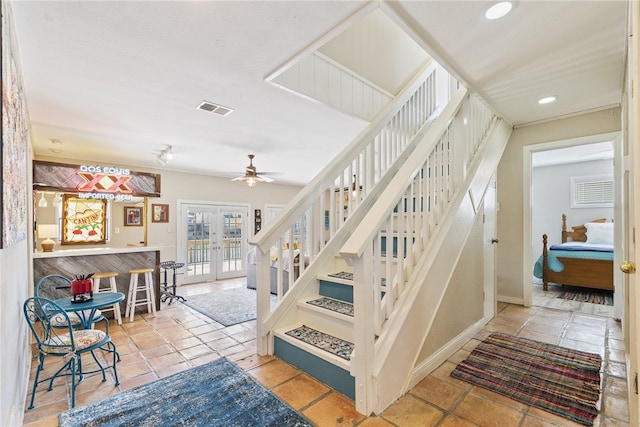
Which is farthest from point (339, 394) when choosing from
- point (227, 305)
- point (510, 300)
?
point (510, 300)

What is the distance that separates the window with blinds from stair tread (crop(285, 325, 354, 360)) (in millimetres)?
7279

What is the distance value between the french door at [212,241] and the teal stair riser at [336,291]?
4711mm

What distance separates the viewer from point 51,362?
107 inches

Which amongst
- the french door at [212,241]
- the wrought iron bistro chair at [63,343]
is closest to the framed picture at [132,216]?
the french door at [212,241]

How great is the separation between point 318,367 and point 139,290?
130 inches

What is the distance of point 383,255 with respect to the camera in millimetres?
2889

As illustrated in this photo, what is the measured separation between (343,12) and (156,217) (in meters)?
5.72

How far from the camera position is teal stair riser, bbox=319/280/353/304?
260 cm

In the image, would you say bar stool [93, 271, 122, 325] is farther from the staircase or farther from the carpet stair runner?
the carpet stair runner

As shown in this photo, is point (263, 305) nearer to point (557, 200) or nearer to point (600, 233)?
point (600, 233)

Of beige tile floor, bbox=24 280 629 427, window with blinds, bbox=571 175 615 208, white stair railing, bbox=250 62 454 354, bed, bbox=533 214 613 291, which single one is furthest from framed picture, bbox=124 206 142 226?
window with blinds, bbox=571 175 615 208

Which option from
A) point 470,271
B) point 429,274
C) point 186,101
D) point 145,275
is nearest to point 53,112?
point 186,101

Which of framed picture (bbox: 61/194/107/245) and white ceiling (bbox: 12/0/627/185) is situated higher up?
white ceiling (bbox: 12/0/627/185)

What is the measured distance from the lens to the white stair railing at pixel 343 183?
103 inches
